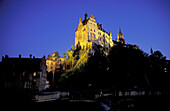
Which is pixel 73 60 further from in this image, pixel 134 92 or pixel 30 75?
pixel 134 92

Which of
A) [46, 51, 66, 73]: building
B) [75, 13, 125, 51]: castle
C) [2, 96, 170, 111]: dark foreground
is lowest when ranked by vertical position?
[2, 96, 170, 111]: dark foreground

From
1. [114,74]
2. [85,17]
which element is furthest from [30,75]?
[85,17]

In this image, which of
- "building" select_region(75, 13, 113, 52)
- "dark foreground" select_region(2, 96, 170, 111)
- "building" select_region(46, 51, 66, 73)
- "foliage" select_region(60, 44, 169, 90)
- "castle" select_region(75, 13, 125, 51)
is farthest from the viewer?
"building" select_region(46, 51, 66, 73)

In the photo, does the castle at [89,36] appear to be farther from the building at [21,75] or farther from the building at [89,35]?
the building at [21,75]

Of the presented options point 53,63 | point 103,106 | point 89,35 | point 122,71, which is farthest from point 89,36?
point 103,106

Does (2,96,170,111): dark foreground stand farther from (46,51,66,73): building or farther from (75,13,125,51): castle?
(46,51,66,73): building

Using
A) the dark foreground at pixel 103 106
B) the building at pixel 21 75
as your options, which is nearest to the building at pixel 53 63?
the building at pixel 21 75

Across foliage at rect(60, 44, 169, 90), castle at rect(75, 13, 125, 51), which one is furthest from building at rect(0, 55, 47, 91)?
castle at rect(75, 13, 125, 51)

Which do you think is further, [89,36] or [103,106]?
A: [89,36]

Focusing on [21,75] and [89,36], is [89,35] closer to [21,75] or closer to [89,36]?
[89,36]

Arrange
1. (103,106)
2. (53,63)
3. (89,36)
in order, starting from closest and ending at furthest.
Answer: (103,106), (89,36), (53,63)

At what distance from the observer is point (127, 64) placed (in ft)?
87.3

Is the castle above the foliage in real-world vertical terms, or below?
above

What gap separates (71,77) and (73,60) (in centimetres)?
2096
